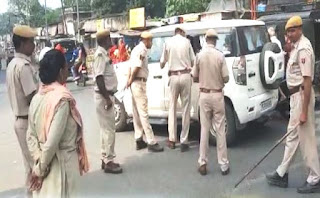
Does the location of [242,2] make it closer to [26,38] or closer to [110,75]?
[110,75]

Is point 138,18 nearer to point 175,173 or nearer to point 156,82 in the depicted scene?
point 156,82

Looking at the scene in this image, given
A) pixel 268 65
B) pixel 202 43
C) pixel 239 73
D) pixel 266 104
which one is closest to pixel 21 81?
pixel 239 73

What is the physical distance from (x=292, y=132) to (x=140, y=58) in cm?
284

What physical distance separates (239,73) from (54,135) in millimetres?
4416

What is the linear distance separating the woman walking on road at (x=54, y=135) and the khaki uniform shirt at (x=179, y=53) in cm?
387

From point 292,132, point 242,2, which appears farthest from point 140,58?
point 242,2

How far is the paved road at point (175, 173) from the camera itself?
5.54 m

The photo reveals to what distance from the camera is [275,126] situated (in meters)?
8.67

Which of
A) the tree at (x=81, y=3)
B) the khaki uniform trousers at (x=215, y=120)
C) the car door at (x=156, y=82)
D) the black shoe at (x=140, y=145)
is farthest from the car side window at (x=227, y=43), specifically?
the tree at (x=81, y=3)

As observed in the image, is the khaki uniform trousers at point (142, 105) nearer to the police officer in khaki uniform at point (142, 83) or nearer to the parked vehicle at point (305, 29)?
the police officer in khaki uniform at point (142, 83)

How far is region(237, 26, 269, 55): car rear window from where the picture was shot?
7301 millimetres

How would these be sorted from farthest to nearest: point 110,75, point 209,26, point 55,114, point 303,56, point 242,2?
point 242,2 < point 209,26 < point 110,75 < point 303,56 < point 55,114

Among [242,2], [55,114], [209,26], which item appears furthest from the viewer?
[242,2]

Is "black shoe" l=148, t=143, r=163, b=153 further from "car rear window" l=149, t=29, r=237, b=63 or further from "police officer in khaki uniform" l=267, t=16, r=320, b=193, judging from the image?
"police officer in khaki uniform" l=267, t=16, r=320, b=193
